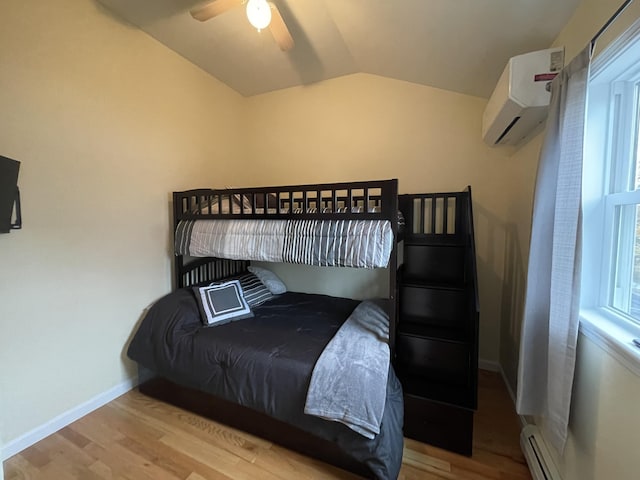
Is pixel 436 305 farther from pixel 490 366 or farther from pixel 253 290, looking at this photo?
pixel 253 290

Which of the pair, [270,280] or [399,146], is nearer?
[399,146]

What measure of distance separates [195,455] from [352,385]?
3.44ft

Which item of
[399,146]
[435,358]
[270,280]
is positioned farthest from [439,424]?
[399,146]

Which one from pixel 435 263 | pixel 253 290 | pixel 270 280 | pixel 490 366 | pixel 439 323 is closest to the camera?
pixel 439 323

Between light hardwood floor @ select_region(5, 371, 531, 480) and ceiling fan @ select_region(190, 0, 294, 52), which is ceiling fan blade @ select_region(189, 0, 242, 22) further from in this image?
light hardwood floor @ select_region(5, 371, 531, 480)

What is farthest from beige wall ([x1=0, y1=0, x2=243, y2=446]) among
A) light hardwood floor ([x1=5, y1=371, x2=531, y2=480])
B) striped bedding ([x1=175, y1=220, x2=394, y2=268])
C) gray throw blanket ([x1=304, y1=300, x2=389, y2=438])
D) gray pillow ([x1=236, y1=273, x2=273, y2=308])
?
gray throw blanket ([x1=304, y1=300, x2=389, y2=438])

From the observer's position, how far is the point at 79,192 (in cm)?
182

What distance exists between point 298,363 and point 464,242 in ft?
5.09

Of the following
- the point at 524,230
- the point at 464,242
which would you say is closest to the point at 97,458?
the point at 464,242

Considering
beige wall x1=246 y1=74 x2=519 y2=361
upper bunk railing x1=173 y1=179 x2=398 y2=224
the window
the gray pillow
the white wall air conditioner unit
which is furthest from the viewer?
the gray pillow

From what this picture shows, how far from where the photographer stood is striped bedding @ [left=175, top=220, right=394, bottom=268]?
161cm

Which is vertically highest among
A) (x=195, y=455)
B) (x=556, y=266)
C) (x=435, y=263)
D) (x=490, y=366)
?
(x=556, y=266)

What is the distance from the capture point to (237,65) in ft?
8.55

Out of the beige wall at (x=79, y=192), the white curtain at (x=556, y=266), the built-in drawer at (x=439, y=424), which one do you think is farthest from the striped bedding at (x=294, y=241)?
the built-in drawer at (x=439, y=424)
